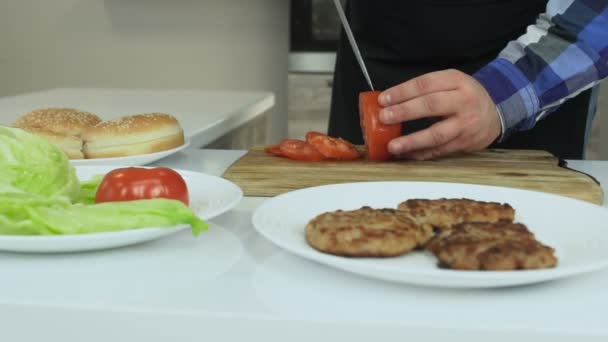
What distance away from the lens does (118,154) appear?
1.19 meters

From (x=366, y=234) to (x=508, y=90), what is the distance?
2.30 feet

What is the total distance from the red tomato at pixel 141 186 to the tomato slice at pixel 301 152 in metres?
0.44

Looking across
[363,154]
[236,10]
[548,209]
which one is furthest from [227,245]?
[236,10]

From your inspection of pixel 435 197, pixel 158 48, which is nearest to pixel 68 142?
pixel 435 197

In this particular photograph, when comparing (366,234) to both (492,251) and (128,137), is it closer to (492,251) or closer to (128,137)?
(492,251)

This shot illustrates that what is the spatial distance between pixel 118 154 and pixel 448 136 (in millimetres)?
466

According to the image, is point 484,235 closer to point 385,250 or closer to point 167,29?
point 385,250

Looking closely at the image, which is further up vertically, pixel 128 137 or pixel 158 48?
pixel 128 137

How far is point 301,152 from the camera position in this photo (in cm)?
123

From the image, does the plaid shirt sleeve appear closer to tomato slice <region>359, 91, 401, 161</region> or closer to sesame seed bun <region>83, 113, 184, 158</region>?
tomato slice <region>359, 91, 401, 161</region>

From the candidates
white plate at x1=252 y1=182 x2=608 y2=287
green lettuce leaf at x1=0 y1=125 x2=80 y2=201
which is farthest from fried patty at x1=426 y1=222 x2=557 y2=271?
green lettuce leaf at x1=0 y1=125 x2=80 y2=201

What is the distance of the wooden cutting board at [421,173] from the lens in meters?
1.06

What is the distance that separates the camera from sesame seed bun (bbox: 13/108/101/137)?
1222 millimetres

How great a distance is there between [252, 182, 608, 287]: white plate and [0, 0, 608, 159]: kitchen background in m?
2.27
